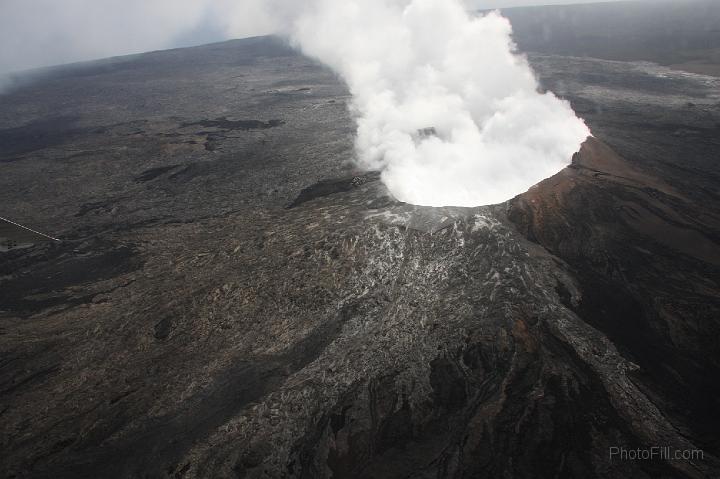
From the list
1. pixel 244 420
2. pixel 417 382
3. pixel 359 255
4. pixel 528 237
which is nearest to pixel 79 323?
pixel 244 420

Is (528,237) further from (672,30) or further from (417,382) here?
(672,30)

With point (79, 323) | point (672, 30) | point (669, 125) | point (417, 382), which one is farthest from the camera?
point (672, 30)

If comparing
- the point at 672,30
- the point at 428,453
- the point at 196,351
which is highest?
the point at 672,30

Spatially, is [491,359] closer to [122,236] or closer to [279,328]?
[279,328]

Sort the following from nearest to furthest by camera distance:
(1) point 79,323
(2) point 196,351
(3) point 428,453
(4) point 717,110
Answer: (3) point 428,453, (2) point 196,351, (1) point 79,323, (4) point 717,110

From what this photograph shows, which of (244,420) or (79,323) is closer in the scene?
(244,420)

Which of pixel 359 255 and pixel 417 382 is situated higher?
pixel 359 255
